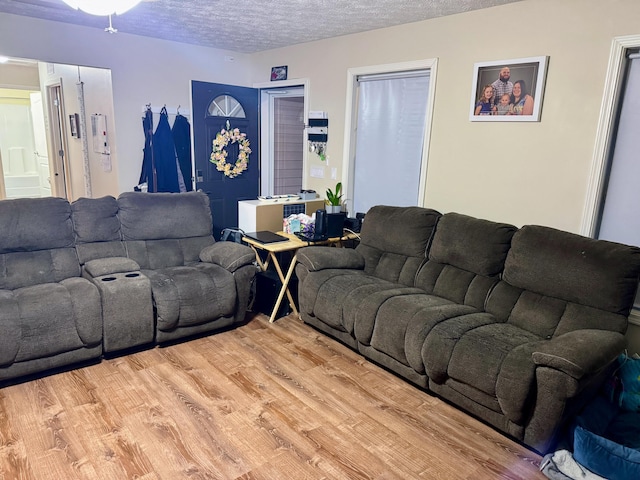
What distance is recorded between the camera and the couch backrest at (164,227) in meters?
3.57

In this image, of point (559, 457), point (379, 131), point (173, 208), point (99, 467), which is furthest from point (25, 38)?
point (559, 457)

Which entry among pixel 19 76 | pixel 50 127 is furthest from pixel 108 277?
pixel 19 76

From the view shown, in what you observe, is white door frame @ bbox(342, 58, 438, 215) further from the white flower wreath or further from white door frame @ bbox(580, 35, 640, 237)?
the white flower wreath

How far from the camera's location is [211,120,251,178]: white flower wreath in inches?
196

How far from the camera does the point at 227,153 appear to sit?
510 cm

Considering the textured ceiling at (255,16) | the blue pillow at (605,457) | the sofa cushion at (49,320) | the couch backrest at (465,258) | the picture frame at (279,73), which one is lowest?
the blue pillow at (605,457)

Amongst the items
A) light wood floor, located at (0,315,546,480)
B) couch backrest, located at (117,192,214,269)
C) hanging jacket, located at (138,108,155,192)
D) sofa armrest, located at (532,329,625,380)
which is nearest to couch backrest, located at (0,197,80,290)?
couch backrest, located at (117,192,214,269)

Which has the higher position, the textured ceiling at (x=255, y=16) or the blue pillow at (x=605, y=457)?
the textured ceiling at (x=255, y=16)

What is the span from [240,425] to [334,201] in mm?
2425

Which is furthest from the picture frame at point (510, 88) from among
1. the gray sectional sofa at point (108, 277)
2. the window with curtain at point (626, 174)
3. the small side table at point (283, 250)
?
the gray sectional sofa at point (108, 277)

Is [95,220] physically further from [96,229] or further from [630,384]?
[630,384]

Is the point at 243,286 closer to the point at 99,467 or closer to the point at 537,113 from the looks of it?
the point at 99,467

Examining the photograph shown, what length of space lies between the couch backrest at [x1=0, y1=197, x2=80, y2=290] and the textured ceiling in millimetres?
1576

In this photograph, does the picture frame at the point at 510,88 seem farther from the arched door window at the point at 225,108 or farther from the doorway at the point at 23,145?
the doorway at the point at 23,145
